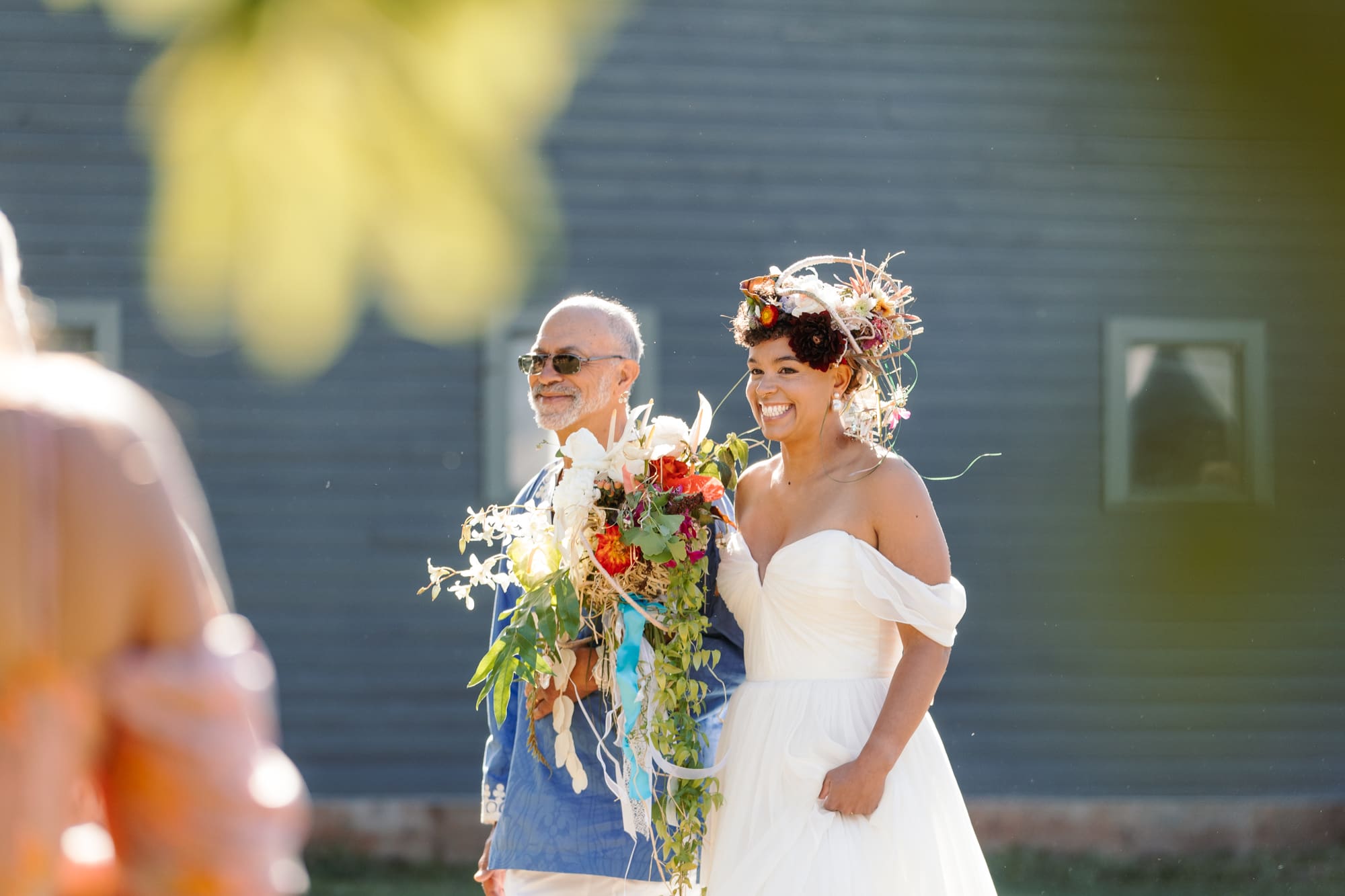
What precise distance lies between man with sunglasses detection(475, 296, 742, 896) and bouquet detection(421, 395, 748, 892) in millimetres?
47

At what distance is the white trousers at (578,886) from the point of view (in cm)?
367

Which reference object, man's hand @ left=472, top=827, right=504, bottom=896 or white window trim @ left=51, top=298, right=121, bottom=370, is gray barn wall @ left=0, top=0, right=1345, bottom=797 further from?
man's hand @ left=472, top=827, right=504, bottom=896

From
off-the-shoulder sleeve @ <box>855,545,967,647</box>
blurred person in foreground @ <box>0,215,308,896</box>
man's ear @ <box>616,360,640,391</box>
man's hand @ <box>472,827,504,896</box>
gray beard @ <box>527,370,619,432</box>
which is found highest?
man's ear @ <box>616,360,640,391</box>

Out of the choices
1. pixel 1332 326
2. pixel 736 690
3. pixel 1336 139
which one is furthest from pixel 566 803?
pixel 1332 326

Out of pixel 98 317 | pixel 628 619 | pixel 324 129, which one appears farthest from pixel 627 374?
pixel 98 317

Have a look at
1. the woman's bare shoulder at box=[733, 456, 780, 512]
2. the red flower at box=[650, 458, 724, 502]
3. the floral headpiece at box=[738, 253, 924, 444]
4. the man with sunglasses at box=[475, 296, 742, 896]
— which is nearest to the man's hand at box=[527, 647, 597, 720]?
the man with sunglasses at box=[475, 296, 742, 896]

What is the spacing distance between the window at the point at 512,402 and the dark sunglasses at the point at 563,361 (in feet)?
13.8

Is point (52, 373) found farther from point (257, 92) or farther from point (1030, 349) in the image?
point (1030, 349)

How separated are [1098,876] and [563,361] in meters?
5.64

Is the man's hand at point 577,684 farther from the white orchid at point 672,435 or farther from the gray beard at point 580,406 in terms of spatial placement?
the gray beard at point 580,406

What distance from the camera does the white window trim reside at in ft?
27.1

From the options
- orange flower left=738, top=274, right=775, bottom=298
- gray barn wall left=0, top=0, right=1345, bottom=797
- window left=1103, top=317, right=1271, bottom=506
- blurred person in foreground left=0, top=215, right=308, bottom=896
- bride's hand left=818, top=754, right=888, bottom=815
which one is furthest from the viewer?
window left=1103, top=317, right=1271, bottom=506

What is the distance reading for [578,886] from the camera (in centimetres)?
367

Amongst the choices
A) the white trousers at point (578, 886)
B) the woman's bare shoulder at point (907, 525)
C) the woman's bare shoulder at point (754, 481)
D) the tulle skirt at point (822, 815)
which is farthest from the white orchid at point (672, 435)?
the white trousers at point (578, 886)
